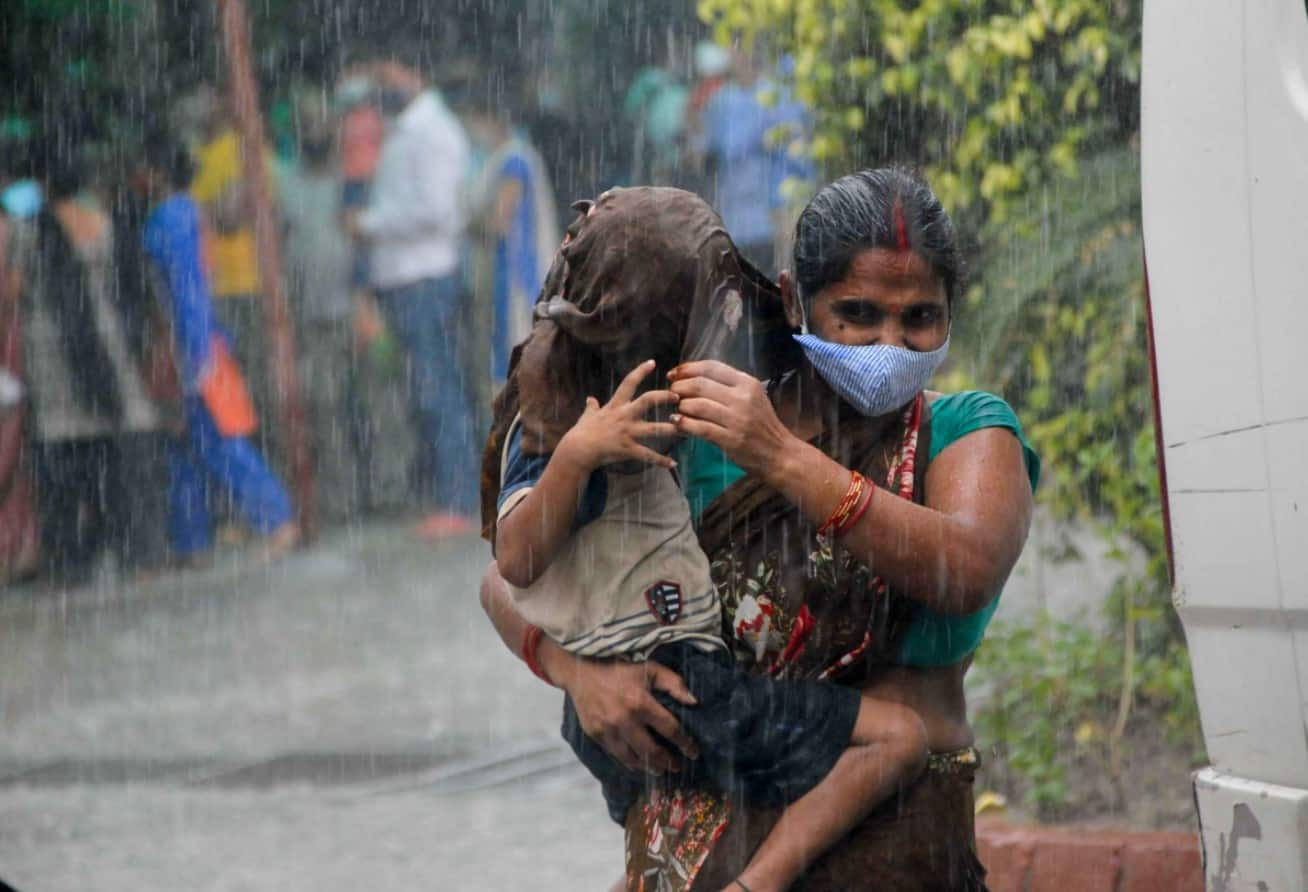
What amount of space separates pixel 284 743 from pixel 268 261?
4630 mm

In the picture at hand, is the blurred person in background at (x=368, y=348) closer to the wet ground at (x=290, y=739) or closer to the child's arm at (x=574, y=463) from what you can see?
the wet ground at (x=290, y=739)

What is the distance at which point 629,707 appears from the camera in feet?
8.69

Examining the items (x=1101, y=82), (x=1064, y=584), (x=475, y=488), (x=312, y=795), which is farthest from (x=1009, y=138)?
(x=475, y=488)

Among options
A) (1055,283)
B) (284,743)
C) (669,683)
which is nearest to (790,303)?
(669,683)

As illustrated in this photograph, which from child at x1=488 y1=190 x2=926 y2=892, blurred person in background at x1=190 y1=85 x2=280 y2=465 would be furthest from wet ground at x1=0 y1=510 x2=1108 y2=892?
child at x1=488 y1=190 x2=926 y2=892

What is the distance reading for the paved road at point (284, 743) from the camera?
19.7 ft

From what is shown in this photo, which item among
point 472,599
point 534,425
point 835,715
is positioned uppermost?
point 534,425

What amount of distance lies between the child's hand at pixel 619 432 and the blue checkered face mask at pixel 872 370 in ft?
0.82

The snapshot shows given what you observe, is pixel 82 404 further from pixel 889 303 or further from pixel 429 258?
pixel 889 303

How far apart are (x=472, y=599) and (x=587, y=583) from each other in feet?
23.8

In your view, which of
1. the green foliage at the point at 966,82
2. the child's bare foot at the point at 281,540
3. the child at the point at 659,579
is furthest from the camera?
the child's bare foot at the point at 281,540

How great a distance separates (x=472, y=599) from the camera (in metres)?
9.83

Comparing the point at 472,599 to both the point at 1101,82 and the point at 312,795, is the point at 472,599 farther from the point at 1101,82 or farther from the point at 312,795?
the point at 1101,82

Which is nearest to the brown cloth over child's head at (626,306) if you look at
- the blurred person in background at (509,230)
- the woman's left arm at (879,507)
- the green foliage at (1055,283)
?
the woman's left arm at (879,507)
